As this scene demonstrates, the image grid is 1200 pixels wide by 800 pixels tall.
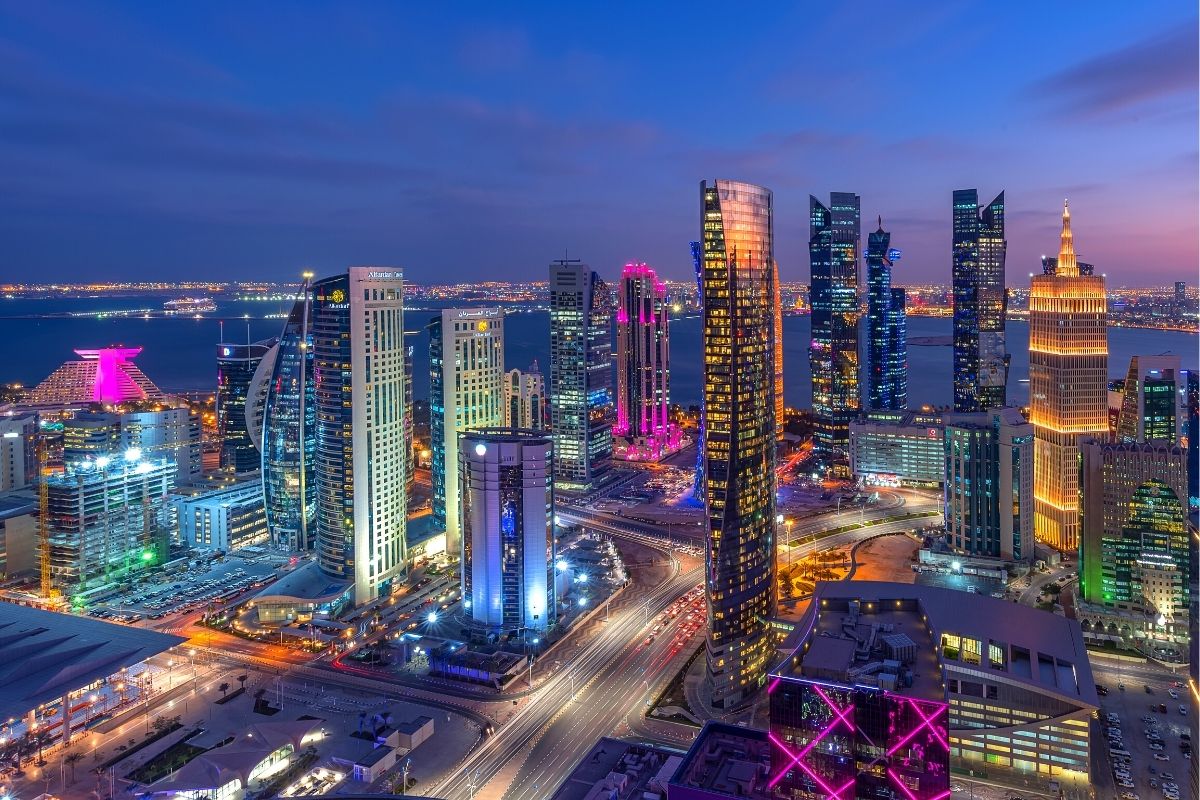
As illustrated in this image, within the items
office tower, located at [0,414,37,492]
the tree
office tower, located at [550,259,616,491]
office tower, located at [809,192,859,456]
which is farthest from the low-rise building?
office tower, located at [0,414,37,492]

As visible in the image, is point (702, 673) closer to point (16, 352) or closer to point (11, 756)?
point (11, 756)

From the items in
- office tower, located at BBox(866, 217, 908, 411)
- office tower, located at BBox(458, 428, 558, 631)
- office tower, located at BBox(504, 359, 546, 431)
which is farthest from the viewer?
office tower, located at BBox(866, 217, 908, 411)

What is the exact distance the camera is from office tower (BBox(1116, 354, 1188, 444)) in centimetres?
5722

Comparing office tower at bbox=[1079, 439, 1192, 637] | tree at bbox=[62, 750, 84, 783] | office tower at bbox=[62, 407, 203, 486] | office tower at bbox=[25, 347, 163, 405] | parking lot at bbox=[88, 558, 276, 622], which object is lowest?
tree at bbox=[62, 750, 84, 783]

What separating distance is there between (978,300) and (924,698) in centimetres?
8150

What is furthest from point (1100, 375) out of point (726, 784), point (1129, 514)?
point (726, 784)

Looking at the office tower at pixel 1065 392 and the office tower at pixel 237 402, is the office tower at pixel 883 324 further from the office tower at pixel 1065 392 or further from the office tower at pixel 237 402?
the office tower at pixel 237 402

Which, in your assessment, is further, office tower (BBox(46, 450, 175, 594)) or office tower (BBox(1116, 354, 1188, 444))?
office tower (BBox(1116, 354, 1188, 444))

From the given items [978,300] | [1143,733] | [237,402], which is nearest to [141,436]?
[237,402]

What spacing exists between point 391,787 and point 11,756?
1436 cm

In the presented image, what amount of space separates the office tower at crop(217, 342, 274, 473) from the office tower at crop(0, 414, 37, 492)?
14.0 meters

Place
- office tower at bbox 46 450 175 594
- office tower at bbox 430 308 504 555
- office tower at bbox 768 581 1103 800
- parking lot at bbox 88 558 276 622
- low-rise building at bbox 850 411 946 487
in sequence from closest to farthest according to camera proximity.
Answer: office tower at bbox 768 581 1103 800
parking lot at bbox 88 558 276 622
office tower at bbox 46 450 175 594
office tower at bbox 430 308 504 555
low-rise building at bbox 850 411 946 487

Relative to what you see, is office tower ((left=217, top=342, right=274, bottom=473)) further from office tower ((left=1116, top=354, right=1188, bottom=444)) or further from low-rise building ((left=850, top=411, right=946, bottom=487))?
office tower ((left=1116, top=354, right=1188, bottom=444))

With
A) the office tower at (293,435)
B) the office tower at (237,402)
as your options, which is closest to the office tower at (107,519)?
the office tower at (293,435)
